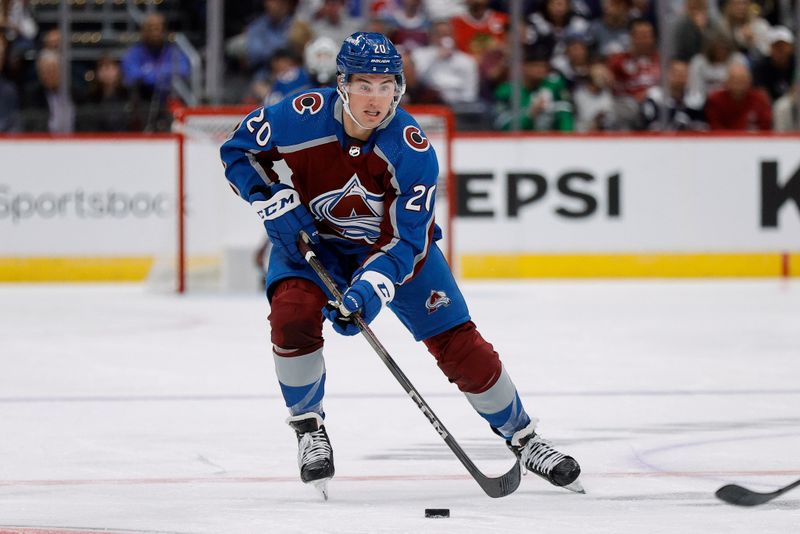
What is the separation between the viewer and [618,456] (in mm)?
3521

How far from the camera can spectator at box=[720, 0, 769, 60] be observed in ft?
30.4

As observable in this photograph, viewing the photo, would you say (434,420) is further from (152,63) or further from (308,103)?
(152,63)

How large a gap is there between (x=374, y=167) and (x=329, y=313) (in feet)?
1.10

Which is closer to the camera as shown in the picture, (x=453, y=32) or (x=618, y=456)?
(x=618, y=456)

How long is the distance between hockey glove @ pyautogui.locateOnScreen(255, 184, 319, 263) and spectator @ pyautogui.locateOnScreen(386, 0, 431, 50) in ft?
20.3

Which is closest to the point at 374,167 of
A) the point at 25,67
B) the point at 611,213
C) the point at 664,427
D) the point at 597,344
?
the point at 664,427

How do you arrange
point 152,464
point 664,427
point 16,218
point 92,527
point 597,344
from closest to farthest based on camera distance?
point 92,527, point 152,464, point 664,427, point 597,344, point 16,218

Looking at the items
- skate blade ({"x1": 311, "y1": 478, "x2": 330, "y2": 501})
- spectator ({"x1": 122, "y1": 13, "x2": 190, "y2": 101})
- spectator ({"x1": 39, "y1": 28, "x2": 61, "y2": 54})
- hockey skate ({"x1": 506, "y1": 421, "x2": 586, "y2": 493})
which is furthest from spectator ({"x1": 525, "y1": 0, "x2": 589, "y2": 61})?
skate blade ({"x1": 311, "y1": 478, "x2": 330, "y2": 501})

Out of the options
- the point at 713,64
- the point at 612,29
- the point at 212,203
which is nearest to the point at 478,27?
the point at 612,29

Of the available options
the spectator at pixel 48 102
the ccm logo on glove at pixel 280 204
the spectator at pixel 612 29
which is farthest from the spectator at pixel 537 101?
the ccm logo on glove at pixel 280 204

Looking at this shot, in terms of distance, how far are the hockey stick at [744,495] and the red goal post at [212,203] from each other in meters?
5.46

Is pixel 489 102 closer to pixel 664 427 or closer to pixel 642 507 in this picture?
pixel 664 427

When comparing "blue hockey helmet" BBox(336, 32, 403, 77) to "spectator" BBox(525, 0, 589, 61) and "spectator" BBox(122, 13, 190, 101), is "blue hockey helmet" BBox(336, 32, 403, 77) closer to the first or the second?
"spectator" BBox(122, 13, 190, 101)

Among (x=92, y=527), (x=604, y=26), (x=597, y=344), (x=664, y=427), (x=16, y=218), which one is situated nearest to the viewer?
(x=92, y=527)
